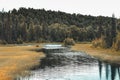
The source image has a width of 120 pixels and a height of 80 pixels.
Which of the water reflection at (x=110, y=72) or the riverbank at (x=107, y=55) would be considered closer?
the water reflection at (x=110, y=72)

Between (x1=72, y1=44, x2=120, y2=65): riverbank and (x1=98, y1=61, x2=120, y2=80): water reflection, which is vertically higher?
(x1=98, y1=61, x2=120, y2=80): water reflection

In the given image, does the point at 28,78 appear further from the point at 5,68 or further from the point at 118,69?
the point at 118,69

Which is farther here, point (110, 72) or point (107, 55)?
point (107, 55)

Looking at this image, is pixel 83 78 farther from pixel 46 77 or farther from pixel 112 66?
pixel 112 66

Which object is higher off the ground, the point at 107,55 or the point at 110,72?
the point at 110,72

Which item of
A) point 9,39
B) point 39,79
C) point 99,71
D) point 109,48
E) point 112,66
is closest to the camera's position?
point 39,79

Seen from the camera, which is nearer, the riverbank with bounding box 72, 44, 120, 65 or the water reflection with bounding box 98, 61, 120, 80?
the water reflection with bounding box 98, 61, 120, 80

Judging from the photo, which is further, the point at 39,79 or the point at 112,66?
the point at 112,66

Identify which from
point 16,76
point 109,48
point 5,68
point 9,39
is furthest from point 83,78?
point 9,39

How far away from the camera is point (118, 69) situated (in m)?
66.1

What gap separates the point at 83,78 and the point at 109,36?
68886 mm

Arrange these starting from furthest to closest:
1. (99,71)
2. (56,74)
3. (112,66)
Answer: (112,66) → (99,71) → (56,74)

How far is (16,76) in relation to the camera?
53969 mm

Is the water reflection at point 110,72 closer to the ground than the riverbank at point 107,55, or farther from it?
farther from it
